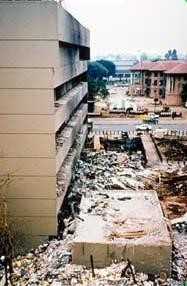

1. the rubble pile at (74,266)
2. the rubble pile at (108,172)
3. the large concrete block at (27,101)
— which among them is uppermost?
the large concrete block at (27,101)

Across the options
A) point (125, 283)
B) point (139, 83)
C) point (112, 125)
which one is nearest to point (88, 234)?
point (125, 283)

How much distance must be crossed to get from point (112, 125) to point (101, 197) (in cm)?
2747

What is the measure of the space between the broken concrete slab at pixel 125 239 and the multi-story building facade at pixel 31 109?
5.81 ft

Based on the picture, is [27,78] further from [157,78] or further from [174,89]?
[157,78]

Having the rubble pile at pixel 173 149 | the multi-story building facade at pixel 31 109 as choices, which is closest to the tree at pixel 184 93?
the rubble pile at pixel 173 149

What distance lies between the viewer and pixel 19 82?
510 inches

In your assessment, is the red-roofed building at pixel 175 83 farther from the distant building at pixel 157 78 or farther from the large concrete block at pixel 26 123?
the large concrete block at pixel 26 123

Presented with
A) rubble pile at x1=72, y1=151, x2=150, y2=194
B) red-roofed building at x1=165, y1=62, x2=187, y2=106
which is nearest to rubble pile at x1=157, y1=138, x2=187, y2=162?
rubble pile at x1=72, y1=151, x2=150, y2=194

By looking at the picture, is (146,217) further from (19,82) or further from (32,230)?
(19,82)

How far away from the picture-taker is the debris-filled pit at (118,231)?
11914 mm

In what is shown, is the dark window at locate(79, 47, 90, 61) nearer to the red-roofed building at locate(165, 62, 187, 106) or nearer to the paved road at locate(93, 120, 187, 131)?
the paved road at locate(93, 120, 187, 131)

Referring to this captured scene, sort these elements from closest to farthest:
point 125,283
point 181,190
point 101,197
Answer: point 125,283
point 101,197
point 181,190

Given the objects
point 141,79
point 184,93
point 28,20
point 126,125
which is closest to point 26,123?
point 28,20

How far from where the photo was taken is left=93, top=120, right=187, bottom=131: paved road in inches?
1634
